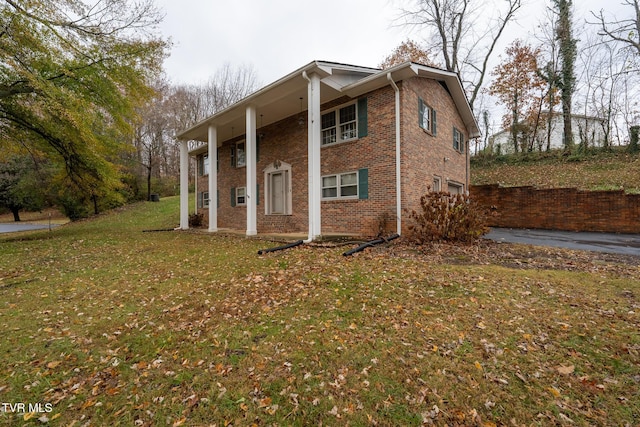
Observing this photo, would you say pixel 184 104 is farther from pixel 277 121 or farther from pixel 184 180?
pixel 277 121

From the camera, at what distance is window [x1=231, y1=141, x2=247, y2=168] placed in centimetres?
1392

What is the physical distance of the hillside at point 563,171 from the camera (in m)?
12.7

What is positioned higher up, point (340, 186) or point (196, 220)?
point (340, 186)

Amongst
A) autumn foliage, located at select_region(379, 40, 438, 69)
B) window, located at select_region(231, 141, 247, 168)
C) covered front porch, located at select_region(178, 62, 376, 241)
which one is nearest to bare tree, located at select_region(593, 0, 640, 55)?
autumn foliage, located at select_region(379, 40, 438, 69)

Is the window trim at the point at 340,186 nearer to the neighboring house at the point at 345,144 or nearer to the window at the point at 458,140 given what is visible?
the neighboring house at the point at 345,144

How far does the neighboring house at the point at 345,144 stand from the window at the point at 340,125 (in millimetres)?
36

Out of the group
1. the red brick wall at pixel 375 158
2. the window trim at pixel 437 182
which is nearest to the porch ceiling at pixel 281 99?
the red brick wall at pixel 375 158

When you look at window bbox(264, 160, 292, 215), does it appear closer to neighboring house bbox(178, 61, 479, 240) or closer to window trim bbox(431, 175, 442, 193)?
neighboring house bbox(178, 61, 479, 240)

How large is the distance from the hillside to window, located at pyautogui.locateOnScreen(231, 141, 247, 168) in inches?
531

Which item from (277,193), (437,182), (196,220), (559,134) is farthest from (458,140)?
(196,220)

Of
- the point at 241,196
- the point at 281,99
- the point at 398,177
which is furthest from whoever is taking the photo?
the point at 241,196

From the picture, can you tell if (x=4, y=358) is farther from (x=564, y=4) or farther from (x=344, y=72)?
(x=564, y=4)

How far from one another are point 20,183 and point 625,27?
41667mm

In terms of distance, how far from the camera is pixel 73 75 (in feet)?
30.0
